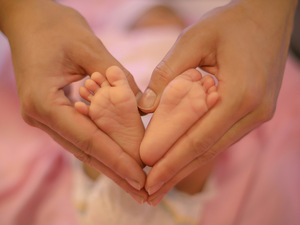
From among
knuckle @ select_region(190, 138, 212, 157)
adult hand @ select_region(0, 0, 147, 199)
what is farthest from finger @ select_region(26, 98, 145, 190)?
knuckle @ select_region(190, 138, 212, 157)

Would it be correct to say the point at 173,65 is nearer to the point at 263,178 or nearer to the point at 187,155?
the point at 187,155

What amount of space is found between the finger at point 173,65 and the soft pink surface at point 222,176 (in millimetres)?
366

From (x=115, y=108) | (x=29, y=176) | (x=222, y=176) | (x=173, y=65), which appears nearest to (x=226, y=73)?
(x=173, y=65)

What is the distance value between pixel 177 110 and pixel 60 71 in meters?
0.23

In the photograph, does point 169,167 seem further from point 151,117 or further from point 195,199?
point 195,199

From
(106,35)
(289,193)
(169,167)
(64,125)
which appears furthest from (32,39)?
(289,193)

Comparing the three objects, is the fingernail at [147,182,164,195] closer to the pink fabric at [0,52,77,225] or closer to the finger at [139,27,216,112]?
the finger at [139,27,216,112]

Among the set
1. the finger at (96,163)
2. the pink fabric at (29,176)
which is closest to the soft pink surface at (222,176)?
the pink fabric at (29,176)

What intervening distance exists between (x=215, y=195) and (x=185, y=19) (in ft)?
2.35

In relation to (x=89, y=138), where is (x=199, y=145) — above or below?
below

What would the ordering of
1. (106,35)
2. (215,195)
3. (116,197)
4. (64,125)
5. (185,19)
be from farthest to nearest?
(185,19), (106,35), (215,195), (116,197), (64,125)

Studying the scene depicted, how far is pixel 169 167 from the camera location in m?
0.55

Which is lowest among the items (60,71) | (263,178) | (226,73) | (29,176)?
(263,178)

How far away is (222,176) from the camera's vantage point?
34.4 inches
